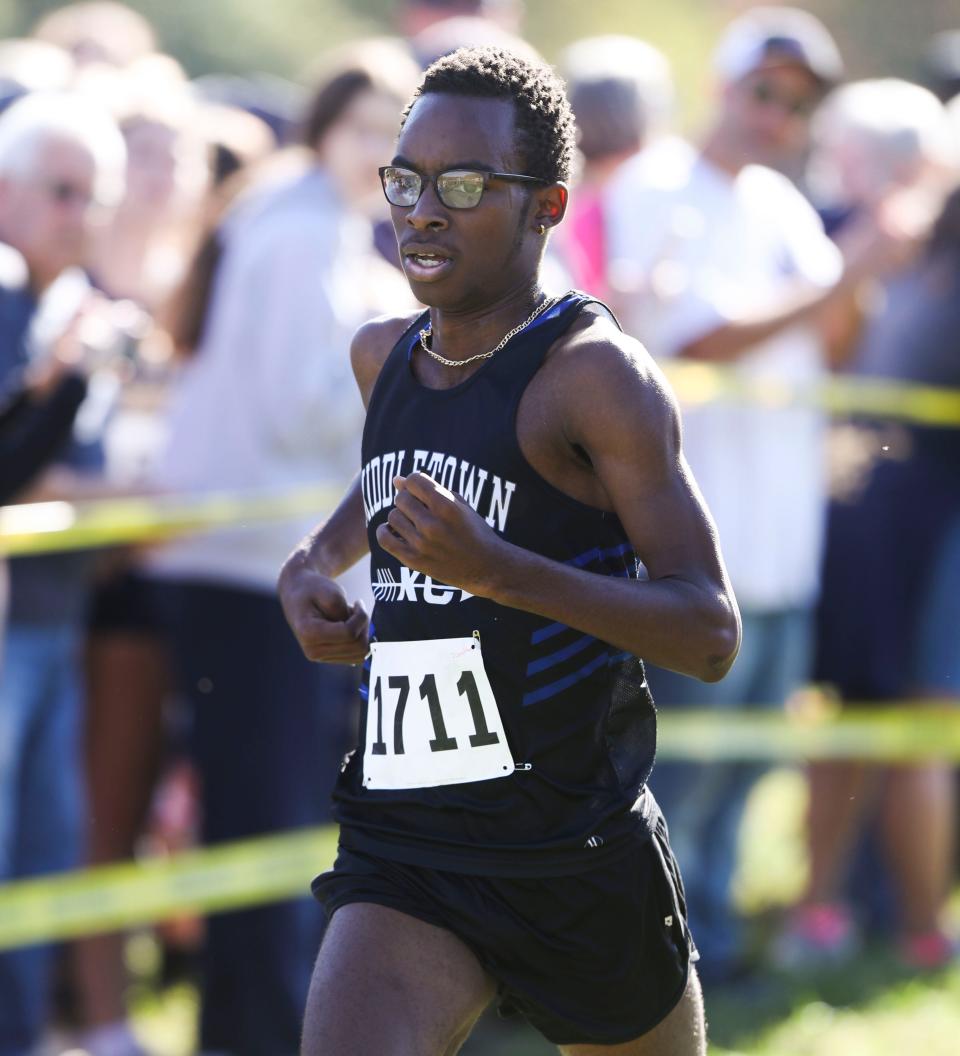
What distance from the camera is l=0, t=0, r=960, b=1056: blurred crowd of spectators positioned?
515cm

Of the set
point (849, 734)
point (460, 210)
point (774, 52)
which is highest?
point (774, 52)

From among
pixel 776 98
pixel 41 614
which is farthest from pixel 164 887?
pixel 776 98

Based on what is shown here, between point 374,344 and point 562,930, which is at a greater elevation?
point 374,344

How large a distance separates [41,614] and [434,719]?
233 centimetres

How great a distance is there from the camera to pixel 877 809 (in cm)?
689

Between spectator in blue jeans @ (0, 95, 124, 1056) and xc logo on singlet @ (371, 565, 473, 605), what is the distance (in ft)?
6.89

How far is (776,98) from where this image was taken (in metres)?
6.29

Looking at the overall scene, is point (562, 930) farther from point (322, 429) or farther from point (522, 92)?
point (322, 429)

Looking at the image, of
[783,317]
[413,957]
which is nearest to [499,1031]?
[783,317]

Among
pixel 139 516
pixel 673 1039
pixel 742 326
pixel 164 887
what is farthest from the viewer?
pixel 742 326

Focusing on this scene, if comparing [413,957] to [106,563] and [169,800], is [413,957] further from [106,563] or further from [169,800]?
[169,800]

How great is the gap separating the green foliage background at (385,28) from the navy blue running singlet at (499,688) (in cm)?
2105

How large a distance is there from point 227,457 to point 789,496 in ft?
6.41

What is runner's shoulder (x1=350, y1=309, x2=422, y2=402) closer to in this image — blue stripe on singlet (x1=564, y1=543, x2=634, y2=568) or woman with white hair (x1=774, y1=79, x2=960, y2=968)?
blue stripe on singlet (x1=564, y1=543, x2=634, y2=568)
